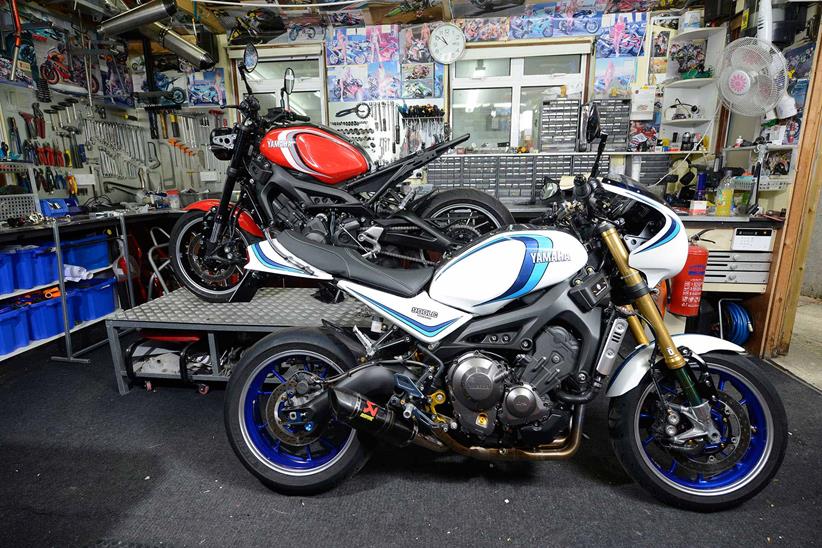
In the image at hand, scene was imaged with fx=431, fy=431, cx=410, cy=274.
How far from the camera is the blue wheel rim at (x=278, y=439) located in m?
1.61

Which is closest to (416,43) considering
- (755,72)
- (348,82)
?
(348,82)

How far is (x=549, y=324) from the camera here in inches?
58.7

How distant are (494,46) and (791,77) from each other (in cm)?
252

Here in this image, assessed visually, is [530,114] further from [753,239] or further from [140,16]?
[140,16]

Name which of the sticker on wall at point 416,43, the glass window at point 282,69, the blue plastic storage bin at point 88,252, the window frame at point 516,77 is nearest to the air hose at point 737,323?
the window frame at point 516,77

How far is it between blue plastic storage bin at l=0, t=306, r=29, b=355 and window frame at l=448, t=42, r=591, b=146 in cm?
397

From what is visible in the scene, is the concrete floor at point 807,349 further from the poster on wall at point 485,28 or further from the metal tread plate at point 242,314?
the poster on wall at point 485,28

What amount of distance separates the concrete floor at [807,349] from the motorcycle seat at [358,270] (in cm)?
263

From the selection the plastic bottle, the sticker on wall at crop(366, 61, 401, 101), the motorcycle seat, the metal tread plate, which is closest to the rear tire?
the metal tread plate

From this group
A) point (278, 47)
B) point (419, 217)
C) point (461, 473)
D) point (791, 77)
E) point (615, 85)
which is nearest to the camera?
point (461, 473)

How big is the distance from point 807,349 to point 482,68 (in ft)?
12.1

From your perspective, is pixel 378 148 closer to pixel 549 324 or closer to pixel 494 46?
pixel 494 46

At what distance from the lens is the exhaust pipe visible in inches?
56.0

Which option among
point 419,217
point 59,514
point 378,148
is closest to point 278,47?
point 378,148
